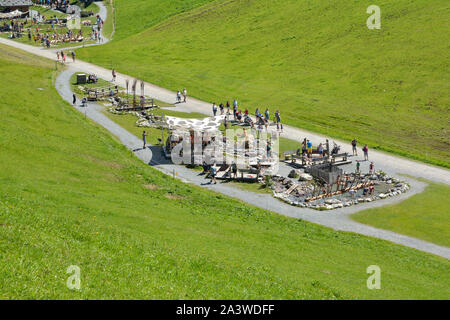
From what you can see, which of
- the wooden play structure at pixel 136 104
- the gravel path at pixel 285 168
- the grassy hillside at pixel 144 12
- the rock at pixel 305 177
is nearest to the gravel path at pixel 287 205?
the gravel path at pixel 285 168

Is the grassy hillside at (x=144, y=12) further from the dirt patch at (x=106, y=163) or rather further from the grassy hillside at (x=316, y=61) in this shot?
the dirt patch at (x=106, y=163)

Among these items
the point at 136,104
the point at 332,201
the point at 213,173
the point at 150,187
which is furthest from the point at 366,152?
the point at 136,104

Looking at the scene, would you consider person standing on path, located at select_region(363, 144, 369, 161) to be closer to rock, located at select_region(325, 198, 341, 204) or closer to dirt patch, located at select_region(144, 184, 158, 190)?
rock, located at select_region(325, 198, 341, 204)

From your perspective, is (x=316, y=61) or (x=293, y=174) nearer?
(x=293, y=174)

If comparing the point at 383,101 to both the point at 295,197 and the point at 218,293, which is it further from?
the point at 218,293

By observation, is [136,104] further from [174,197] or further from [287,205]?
[287,205]

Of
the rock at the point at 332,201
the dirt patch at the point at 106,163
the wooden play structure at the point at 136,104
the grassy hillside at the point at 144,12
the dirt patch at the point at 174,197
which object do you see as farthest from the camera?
the grassy hillside at the point at 144,12
